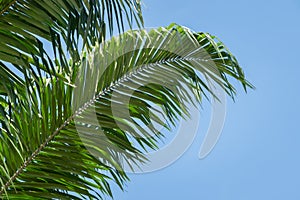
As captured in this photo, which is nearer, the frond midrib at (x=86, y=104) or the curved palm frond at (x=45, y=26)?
the curved palm frond at (x=45, y=26)

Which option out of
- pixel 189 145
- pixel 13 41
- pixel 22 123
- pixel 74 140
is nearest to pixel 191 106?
pixel 189 145

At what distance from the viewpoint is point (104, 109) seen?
8.57ft

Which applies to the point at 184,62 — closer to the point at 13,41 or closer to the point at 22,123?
the point at 22,123

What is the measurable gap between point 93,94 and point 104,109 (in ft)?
0.29

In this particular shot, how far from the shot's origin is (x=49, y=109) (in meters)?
2.55

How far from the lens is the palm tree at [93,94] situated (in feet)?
6.49

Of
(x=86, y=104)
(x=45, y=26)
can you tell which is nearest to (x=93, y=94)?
(x=86, y=104)

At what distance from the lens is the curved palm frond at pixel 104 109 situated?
2438mm

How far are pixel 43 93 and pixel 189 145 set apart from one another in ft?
2.61

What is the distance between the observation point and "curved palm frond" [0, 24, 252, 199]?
2438 millimetres

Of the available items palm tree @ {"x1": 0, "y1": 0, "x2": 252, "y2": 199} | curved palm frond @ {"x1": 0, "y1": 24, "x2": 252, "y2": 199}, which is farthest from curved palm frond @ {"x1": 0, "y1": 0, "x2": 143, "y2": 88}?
curved palm frond @ {"x1": 0, "y1": 24, "x2": 252, "y2": 199}

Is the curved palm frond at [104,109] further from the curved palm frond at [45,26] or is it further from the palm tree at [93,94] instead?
the curved palm frond at [45,26]

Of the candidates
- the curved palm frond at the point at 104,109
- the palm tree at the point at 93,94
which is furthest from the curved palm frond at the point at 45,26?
the curved palm frond at the point at 104,109

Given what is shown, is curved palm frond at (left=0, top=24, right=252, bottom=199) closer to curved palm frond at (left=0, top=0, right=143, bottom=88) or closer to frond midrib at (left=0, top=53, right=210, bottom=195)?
frond midrib at (left=0, top=53, right=210, bottom=195)
